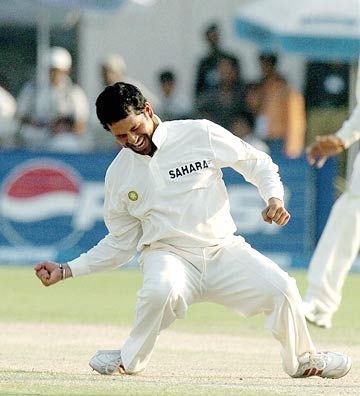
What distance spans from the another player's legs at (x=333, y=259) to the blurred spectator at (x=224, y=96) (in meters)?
6.87

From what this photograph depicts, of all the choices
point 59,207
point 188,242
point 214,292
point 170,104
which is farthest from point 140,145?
point 170,104

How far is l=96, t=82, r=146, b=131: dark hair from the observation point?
6.91 m

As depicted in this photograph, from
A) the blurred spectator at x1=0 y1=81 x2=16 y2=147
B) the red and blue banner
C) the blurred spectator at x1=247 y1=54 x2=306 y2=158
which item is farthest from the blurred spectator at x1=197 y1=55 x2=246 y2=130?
the blurred spectator at x1=0 y1=81 x2=16 y2=147

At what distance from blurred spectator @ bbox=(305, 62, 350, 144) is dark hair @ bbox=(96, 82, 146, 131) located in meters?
10.6

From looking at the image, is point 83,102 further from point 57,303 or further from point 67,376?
point 67,376

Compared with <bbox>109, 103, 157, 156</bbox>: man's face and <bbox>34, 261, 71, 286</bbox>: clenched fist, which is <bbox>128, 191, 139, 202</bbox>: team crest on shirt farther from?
<bbox>34, 261, 71, 286</bbox>: clenched fist

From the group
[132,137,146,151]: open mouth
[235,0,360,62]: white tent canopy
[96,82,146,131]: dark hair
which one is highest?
[96,82,146,131]: dark hair

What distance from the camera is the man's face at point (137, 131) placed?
695cm

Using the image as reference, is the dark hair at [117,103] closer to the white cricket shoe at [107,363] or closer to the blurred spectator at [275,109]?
the white cricket shoe at [107,363]

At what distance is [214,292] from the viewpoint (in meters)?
7.30

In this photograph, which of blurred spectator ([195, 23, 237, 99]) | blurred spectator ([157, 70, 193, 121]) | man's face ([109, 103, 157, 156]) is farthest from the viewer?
blurred spectator ([195, 23, 237, 99])

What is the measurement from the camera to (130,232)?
24.4 ft

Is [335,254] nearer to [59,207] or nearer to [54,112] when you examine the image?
[59,207]

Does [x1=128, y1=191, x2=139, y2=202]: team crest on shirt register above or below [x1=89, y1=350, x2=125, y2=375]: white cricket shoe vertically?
above
